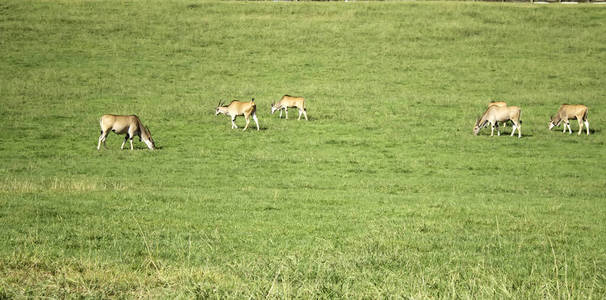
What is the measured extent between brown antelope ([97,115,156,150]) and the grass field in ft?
1.66

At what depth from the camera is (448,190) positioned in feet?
61.5

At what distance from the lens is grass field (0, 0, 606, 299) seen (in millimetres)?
7918

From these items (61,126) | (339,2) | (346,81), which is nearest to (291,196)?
(61,126)

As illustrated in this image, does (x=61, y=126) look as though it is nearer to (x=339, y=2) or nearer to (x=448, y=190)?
(x=448, y=190)

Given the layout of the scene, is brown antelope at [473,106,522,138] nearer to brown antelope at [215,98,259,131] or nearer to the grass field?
the grass field

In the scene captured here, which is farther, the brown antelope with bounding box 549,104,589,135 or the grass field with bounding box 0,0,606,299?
the brown antelope with bounding box 549,104,589,135

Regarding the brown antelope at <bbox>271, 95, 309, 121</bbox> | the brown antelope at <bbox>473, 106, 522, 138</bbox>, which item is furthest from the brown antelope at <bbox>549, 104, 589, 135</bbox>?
the brown antelope at <bbox>271, 95, 309, 121</bbox>

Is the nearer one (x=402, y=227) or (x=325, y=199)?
(x=402, y=227)

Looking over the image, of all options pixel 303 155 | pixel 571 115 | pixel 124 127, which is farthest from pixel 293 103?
pixel 571 115

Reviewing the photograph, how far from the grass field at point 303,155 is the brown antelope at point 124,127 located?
51 centimetres

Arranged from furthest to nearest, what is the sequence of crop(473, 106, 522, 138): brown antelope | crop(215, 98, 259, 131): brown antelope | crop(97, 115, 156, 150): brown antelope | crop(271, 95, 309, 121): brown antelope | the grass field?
crop(271, 95, 309, 121): brown antelope, crop(215, 98, 259, 131): brown antelope, crop(473, 106, 522, 138): brown antelope, crop(97, 115, 156, 150): brown antelope, the grass field

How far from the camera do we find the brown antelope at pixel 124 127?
80.8 ft

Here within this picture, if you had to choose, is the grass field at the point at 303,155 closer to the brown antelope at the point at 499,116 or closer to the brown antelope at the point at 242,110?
the brown antelope at the point at 499,116

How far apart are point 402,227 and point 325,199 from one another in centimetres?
401
